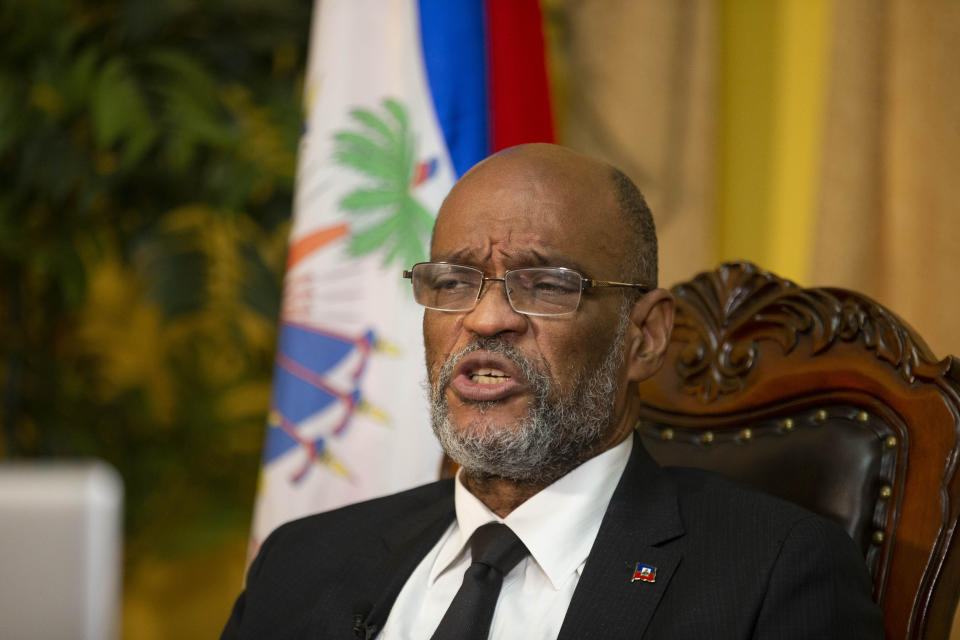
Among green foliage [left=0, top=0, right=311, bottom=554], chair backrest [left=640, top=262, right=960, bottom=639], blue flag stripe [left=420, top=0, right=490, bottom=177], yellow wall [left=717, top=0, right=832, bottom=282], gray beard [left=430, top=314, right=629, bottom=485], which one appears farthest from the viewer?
green foliage [left=0, top=0, right=311, bottom=554]

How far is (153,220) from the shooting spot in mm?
3609

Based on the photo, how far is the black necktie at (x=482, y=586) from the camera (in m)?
1.56

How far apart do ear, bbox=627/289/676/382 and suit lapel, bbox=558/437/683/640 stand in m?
0.18

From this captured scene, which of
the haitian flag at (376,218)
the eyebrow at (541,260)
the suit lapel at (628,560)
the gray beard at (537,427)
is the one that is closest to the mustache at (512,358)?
the gray beard at (537,427)

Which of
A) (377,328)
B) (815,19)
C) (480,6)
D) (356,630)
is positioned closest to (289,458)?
(377,328)

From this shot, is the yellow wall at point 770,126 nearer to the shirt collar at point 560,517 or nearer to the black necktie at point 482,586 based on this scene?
the shirt collar at point 560,517

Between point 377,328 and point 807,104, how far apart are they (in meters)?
1.42

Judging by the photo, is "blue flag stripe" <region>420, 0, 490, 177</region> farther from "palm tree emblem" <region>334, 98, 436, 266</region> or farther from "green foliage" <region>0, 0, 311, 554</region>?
"green foliage" <region>0, 0, 311, 554</region>

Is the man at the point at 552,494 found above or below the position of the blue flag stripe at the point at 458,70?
below

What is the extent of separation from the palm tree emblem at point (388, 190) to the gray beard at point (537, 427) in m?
0.85

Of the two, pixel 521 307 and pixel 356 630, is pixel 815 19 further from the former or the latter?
pixel 356 630

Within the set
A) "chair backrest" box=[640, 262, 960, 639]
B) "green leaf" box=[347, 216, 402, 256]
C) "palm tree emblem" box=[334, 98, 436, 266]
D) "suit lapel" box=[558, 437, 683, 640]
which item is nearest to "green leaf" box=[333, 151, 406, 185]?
"palm tree emblem" box=[334, 98, 436, 266]

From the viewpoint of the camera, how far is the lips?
1.68 meters

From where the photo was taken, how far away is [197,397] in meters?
3.84
